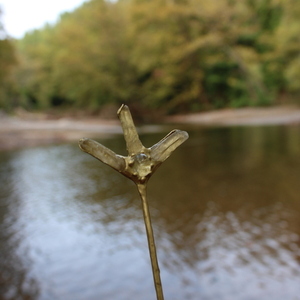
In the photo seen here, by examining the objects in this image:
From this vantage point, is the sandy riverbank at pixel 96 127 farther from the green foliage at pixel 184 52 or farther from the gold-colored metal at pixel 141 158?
the gold-colored metal at pixel 141 158

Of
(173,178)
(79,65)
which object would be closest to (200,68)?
(79,65)

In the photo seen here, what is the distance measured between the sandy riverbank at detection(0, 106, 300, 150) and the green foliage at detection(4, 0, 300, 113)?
2190 mm

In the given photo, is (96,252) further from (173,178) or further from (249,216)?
(173,178)

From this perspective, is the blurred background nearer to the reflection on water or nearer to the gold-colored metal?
the reflection on water

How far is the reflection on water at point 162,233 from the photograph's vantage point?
4.86 m

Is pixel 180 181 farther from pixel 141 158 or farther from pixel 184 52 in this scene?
pixel 184 52

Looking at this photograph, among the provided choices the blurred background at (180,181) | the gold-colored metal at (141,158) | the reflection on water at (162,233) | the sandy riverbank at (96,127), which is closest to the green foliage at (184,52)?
the blurred background at (180,181)

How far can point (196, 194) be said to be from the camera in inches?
347

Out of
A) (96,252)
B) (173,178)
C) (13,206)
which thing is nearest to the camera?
(96,252)

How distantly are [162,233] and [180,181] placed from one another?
12.5 feet

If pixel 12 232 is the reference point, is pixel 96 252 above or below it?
below

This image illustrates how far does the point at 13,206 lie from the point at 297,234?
600 centimetres

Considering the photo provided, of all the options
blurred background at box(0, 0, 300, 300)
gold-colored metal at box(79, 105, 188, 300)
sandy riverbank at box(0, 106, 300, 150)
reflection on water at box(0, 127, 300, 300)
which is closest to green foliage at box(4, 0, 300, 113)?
blurred background at box(0, 0, 300, 300)

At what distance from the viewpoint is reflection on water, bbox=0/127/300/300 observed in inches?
191
